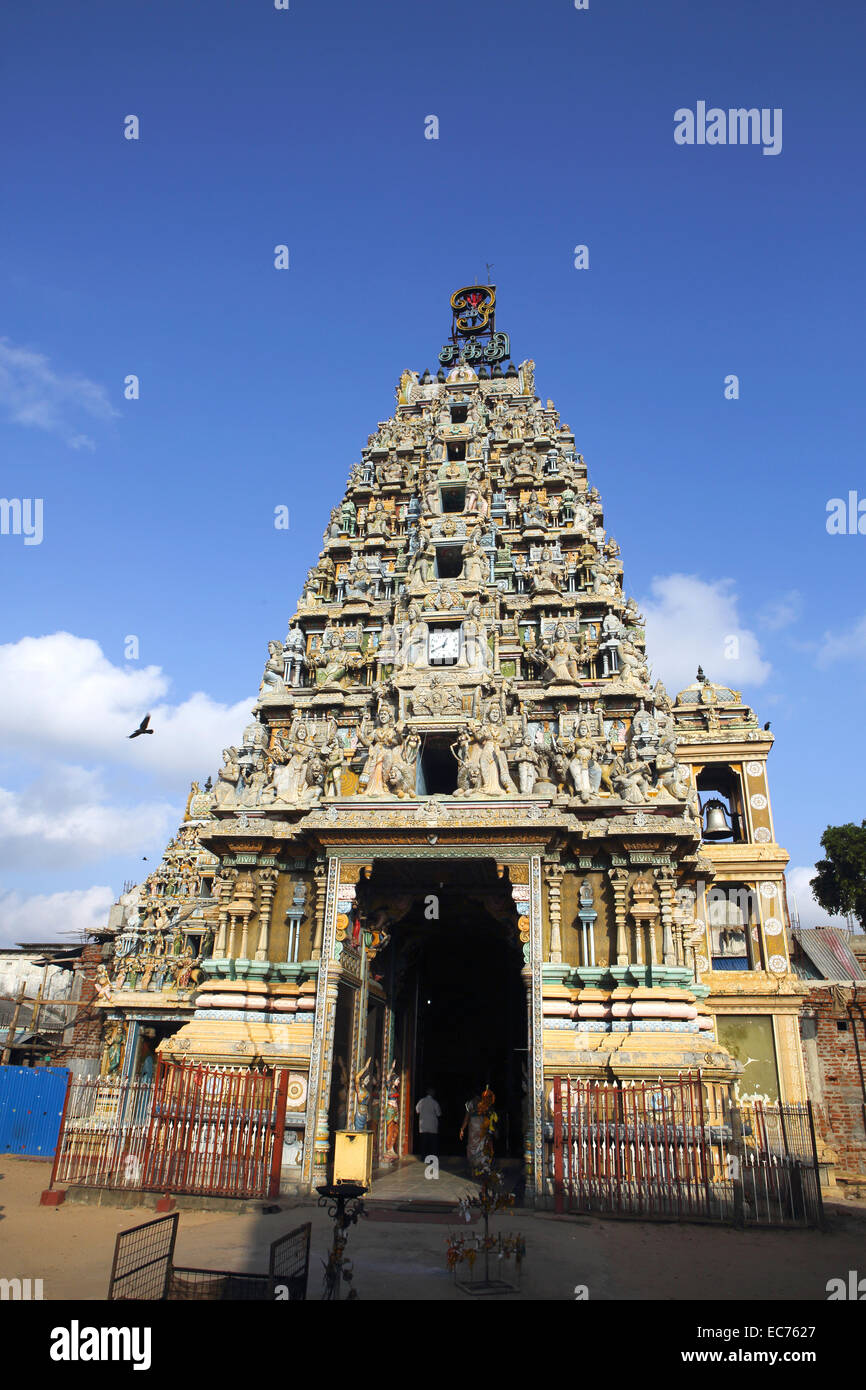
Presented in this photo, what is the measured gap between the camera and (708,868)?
21531 mm

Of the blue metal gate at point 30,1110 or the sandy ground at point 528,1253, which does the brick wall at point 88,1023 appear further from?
the sandy ground at point 528,1253

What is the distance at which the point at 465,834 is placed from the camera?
17.4 m

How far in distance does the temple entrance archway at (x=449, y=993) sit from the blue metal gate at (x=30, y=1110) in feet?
29.5

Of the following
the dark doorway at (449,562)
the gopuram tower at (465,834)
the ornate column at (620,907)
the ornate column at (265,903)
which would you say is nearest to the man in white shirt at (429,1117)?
the gopuram tower at (465,834)

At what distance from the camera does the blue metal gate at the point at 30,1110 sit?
→ 22.2m

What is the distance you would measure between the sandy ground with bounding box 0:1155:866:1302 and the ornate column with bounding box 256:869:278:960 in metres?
5.61

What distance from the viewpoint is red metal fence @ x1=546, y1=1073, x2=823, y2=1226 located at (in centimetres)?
1323

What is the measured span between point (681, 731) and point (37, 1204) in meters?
22.8

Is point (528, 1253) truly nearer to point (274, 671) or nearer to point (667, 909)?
point (667, 909)

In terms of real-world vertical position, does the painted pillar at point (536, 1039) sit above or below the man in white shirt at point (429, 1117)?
above

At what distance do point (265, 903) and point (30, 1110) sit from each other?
32.4 feet

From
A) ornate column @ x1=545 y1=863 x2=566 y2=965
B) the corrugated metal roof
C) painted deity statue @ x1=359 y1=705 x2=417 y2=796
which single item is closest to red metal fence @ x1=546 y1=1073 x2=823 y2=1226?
ornate column @ x1=545 y1=863 x2=566 y2=965
